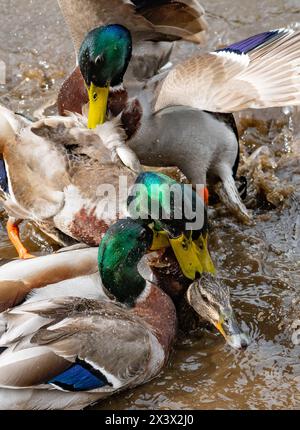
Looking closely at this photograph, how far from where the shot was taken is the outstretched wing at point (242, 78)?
16.9 feet

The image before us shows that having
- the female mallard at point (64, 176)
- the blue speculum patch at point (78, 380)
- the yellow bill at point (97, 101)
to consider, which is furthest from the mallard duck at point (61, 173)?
the blue speculum patch at point (78, 380)

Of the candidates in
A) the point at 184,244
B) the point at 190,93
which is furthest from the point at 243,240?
the point at 184,244

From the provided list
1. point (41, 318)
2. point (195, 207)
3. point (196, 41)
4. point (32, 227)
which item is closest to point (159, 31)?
point (196, 41)

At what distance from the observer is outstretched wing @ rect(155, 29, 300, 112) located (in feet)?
16.9

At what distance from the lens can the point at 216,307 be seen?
15.0 ft

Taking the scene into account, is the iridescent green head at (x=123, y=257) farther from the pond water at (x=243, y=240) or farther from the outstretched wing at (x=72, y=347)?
the pond water at (x=243, y=240)

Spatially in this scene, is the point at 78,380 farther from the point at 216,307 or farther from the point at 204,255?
the point at 204,255

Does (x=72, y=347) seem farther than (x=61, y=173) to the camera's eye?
No

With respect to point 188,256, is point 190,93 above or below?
above

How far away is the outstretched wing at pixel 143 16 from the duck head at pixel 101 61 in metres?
0.18

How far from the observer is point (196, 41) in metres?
6.17

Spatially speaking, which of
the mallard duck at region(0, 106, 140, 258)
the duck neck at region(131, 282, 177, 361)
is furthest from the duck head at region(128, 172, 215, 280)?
the mallard duck at region(0, 106, 140, 258)

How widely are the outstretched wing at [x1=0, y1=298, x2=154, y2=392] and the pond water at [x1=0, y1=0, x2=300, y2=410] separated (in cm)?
20

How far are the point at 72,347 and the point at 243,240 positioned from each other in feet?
5.27
